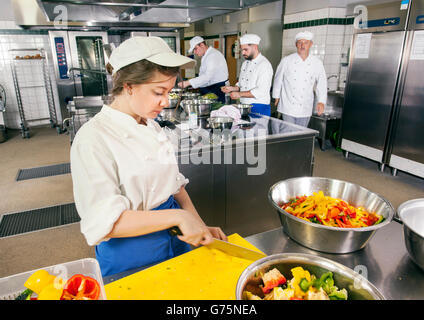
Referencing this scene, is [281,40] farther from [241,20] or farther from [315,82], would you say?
[315,82]

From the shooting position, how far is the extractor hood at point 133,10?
234cm

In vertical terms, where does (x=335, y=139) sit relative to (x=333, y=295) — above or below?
below

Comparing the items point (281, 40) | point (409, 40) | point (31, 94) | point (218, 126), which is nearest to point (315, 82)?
point (409, 40)

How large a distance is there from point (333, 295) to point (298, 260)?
0.13 meters

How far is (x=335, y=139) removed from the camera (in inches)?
210

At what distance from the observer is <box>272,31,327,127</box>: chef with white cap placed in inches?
161

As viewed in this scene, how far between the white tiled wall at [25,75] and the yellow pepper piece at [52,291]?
22.6 feet

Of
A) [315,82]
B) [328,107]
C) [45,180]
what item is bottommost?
[45,180]

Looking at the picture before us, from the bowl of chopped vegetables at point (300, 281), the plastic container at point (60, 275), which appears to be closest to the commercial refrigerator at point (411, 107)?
the bowl of chopped vegetables at point (300, 281)

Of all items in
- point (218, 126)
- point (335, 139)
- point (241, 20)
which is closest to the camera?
point (218, 126)

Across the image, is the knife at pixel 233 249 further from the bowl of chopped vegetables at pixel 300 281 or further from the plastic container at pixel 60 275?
the plastic container at pixel 60 275

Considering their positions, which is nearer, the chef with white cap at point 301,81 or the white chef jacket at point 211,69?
the chef with white cap at point 301,81

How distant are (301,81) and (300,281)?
12.2 feet

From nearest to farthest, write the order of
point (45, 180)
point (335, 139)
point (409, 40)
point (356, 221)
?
point (356, 221) < point (409, 40) < point (45, 180) < point (335, 139)
